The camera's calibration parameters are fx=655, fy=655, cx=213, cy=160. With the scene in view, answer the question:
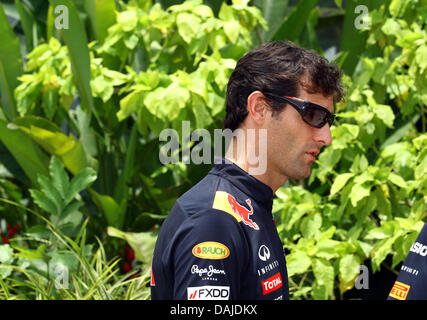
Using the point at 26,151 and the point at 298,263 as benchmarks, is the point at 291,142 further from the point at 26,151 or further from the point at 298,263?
the point at 26,151

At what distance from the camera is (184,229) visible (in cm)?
147

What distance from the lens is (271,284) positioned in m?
1.61

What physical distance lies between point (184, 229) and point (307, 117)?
0.51 meters

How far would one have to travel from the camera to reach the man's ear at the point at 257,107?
1.74 meters

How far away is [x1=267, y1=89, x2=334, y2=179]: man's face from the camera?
1.74 meters

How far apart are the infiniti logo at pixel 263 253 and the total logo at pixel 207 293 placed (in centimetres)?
20

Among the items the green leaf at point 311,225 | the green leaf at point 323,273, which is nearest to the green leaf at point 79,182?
the green leaf at point 311,225

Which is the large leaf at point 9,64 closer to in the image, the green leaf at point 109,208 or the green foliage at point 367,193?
the green leaf at point 109,208

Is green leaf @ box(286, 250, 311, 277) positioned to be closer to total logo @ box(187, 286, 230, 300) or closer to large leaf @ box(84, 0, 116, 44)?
total logo @ box(187, 286, 230, 300)

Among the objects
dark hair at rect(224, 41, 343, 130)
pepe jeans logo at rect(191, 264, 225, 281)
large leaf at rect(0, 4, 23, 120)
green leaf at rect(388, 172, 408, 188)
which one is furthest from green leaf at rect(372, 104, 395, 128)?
large leaf at rect(0, 4, 23, 120)

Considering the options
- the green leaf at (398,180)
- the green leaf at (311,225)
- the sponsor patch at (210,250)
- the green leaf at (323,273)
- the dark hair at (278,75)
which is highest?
→ the dark hair at (278,75)

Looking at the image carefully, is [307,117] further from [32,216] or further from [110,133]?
[32,216]

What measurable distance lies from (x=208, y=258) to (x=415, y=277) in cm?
77
